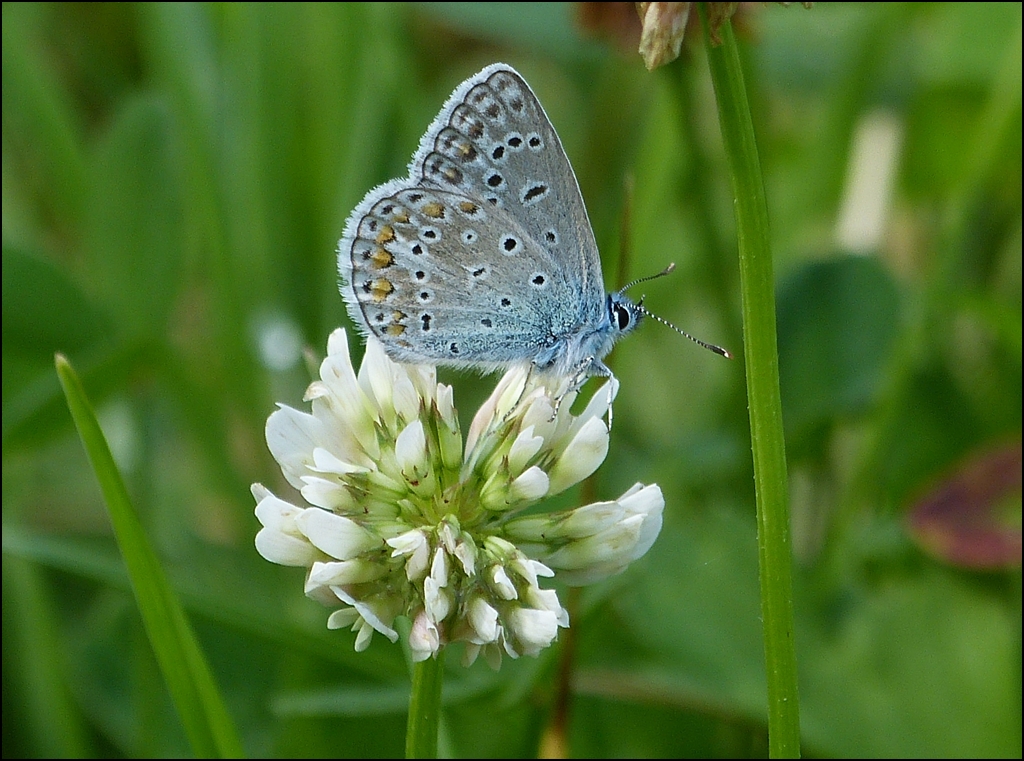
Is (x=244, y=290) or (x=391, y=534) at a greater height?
(x=391, y=534)

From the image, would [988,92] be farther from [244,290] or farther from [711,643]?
[244,290]

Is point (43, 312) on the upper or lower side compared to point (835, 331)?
Result: upper

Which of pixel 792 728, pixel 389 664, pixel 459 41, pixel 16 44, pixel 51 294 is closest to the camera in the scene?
pixel 792 728

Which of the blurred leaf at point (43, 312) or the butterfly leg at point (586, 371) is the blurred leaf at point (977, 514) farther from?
the blurred leaf at point (43, 312)

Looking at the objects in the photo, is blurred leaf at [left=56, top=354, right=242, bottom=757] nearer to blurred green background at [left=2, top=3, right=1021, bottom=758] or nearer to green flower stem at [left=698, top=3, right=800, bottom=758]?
blurred green background at [left=2, top=3, right=1021, bottom=758]

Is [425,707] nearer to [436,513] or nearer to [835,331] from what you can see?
[436,513]

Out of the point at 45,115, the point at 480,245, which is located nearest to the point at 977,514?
the point at 480,245

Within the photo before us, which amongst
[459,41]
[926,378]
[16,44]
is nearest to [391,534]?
[926,378]
